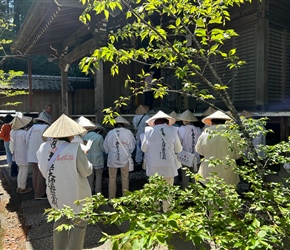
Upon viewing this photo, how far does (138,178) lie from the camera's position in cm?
813

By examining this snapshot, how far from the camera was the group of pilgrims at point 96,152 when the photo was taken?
3256 millimetres

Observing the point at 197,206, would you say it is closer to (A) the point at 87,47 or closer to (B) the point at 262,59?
(B) the point at 262,59

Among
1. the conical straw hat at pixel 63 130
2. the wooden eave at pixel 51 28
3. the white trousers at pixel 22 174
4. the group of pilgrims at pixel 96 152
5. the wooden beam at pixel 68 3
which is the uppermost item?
the wooden eave at pixel 51 28

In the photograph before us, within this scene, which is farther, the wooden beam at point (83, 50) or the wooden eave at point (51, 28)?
the wooden beam at point (83, 50)

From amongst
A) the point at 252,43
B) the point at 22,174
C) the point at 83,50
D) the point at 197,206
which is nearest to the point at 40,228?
the point at 22,174

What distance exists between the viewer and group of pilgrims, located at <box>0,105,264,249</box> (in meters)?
3.26

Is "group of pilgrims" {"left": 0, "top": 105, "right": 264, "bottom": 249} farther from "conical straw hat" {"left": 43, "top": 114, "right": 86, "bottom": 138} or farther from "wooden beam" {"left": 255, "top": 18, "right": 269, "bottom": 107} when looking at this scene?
"wooden beam" {"left": 255, "top": 18, "right": 269, "bottom": 107}

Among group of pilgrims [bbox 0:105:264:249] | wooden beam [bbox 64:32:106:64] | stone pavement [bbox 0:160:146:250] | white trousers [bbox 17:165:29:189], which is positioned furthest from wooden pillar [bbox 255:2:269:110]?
white trousers [bbox 17:165:29:189]

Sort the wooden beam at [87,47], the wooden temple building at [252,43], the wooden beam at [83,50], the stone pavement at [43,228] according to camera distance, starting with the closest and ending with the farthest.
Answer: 1. the stone pavement at [43,228]
2. the wooden temple building at [252,43]
3. the wooden beam at [87,47]
4. the wooden beam at [83,50]

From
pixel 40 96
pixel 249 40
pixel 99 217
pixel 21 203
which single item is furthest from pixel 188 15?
pixel 40 96

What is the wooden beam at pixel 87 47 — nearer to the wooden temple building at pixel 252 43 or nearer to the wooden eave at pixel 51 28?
the wooden temple building at pixel 252 43

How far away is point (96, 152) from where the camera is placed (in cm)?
623

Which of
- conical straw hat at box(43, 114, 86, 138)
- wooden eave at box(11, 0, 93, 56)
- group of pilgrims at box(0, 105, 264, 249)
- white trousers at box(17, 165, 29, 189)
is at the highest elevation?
wooden eave at box(11, 0, 93, 56)

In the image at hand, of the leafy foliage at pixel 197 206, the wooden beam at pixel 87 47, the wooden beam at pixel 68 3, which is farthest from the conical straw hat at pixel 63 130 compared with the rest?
the wooden beam at pixel 87 47
